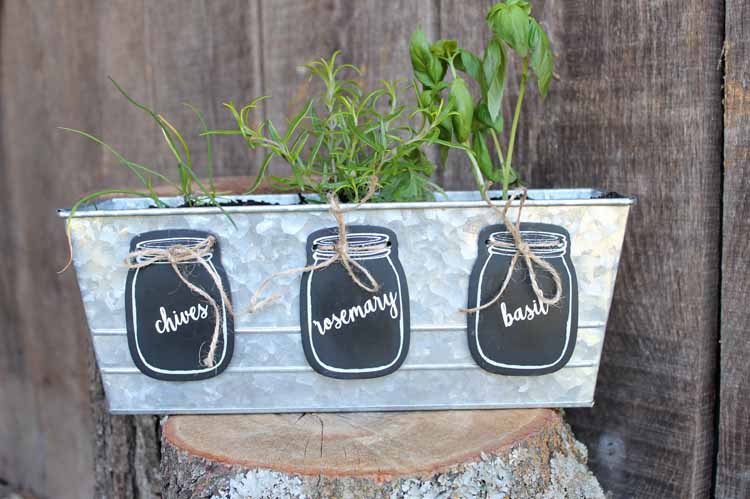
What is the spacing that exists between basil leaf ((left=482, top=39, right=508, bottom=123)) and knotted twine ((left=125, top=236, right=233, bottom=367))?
334 mm

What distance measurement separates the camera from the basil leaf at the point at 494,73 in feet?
2.33

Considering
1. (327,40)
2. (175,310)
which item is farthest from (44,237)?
(175,310)

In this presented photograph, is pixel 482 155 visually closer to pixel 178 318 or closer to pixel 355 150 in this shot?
pixel 355 150

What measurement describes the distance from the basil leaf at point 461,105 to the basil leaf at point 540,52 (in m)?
0.08

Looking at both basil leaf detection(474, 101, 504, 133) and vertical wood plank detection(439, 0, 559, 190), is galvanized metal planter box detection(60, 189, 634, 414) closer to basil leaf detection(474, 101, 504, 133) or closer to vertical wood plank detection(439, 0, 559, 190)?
basil leaf detection(474, 101, 504, 133)

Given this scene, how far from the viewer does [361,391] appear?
2.44ft

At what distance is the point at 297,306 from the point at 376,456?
176 mm

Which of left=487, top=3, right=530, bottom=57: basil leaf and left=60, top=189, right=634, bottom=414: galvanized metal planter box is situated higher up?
left=487, top=3, right=530, bottom=57: basil leaf

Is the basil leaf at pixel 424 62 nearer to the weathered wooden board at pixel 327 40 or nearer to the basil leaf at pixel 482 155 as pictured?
the basil leaf at pixel 482 155

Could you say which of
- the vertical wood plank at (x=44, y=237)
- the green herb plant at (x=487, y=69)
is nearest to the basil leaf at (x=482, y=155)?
the green herb plant at (x=487, y=69)

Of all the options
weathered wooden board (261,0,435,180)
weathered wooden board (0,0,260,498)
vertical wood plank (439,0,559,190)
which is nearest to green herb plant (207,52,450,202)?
vertical wood plank (439,0,559,190)

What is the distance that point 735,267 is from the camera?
2.77 ft

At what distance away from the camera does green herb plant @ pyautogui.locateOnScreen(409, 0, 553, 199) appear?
678 millimetres

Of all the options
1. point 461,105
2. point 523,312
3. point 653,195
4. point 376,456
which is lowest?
point 376,456
